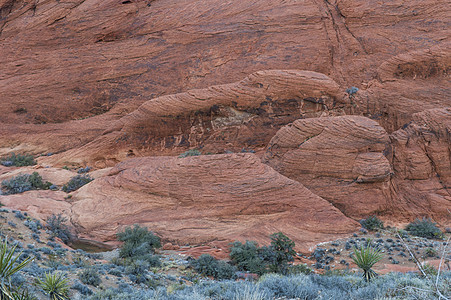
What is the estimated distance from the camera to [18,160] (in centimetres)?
→ 2045

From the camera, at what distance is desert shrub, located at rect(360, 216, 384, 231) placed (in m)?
13.4

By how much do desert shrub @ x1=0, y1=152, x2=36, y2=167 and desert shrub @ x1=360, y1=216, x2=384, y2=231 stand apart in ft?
58.8

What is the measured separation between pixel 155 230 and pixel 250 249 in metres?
3.63

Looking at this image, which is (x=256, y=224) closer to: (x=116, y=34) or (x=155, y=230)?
(x=155, y=230)

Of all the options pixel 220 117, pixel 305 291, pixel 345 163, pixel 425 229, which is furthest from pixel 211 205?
pixel 425 229

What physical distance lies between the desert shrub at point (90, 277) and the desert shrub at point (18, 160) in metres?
14.8

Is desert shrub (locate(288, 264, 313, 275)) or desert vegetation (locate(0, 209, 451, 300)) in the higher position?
desert vegetation (locate(0, 209, 451, 300))

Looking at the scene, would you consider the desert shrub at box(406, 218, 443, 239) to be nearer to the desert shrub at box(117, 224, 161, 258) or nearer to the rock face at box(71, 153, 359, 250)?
the rock face at box(71, 153, 359, 250)

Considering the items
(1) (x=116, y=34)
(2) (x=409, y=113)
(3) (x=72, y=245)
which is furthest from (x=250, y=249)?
(1) (x=116, y=34)

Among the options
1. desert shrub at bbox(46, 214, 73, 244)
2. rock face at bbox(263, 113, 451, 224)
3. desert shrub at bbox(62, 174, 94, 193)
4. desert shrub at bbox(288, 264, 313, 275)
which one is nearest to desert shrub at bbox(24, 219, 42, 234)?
desert shrub at bbox(46, 214, 73, 244)

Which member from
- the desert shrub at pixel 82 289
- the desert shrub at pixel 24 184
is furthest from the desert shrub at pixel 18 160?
the desert shrub at pixel 82 289

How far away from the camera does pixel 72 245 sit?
1184 cm

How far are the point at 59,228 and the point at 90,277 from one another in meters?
5.10

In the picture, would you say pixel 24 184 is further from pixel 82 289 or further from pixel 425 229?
pixel 425 229
